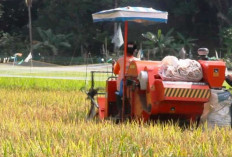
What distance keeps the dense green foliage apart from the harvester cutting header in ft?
112

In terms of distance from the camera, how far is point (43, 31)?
43.8 m

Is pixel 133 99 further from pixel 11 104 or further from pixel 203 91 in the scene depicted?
pixel 11 104

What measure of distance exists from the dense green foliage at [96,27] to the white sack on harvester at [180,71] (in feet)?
113

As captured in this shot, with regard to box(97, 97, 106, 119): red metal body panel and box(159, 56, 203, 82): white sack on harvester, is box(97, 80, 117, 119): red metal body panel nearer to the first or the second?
box(97, 97, 106, 119): red metal body panel

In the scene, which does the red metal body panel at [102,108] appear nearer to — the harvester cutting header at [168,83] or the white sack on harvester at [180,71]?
the harvester cutting header at [168,83]

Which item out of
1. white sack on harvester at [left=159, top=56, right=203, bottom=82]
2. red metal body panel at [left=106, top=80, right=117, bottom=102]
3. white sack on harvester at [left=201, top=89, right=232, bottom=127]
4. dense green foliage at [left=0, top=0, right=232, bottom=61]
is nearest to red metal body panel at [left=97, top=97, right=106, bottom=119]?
red metal body panel at [left=106, top=80, right=117, bottom=102]

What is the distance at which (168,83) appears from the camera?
7.78 meters

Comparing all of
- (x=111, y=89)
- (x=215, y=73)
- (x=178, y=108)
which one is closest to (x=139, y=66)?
(x=178, y=108)

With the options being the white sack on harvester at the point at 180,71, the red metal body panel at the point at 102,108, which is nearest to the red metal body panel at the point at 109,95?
the red metal body panel at the point at 102,108

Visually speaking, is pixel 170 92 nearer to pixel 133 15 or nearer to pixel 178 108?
pixel 178 108

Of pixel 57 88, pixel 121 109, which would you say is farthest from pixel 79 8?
pixel 121 109

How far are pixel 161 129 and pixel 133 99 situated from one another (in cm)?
121

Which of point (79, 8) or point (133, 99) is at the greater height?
point (79, 8)

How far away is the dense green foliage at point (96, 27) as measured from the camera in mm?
43719
